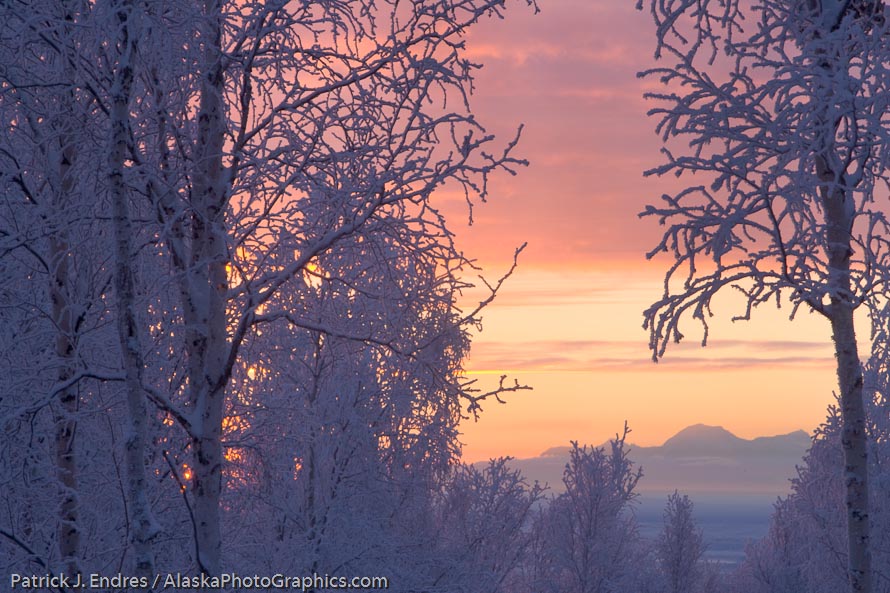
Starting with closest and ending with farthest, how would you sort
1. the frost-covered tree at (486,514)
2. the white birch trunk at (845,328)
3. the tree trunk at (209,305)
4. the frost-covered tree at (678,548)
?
1. the tree trunk at (209,305)
2. the white birch trunk at (845,328)
3. the frost-covered tree at (486,514)
4. the frost-covered tree at (678,548)

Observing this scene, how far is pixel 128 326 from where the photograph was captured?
5438 millimetres

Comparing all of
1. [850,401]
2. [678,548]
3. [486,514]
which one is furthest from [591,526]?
[850,401]

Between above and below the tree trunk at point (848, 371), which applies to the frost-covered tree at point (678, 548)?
below

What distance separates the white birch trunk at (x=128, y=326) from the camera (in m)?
5.28

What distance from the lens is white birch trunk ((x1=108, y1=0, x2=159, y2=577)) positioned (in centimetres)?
528

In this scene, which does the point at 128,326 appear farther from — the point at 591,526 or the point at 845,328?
the point at 591,526

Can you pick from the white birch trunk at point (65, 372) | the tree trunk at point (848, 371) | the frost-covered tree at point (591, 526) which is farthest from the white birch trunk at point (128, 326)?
the frost-covered tree at point (591, 526)

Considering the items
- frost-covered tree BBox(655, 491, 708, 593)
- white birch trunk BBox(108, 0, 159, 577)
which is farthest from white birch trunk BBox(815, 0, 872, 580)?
frost-covered tree BBox(655, 491, 708, 593)

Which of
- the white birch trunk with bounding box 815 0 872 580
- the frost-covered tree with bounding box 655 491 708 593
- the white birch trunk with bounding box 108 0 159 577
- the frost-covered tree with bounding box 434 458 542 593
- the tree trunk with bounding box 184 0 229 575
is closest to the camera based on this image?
the white birch trunk with bounding box 108 0 159 577

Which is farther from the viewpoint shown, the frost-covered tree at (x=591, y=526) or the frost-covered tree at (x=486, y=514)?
the frost-covered tree at (x=591, y=526)

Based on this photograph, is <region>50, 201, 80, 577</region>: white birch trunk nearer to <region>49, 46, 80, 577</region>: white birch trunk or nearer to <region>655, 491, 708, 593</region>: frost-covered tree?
<region>49, 46, 80, 577</region>: white birch trunk

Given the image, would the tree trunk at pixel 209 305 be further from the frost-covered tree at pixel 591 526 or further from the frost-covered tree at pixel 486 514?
the frost-covered tree at pixel 591 526

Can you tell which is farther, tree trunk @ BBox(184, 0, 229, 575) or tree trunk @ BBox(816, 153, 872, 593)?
tree trunk @ BBox(816, 153, 872, 593)

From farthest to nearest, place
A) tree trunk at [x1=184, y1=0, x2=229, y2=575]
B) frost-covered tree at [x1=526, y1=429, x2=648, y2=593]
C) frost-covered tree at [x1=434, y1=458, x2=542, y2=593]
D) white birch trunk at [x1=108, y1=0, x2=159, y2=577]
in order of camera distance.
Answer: frost-covered tree at [x1=526, y1=429, x2=648, y2=593] → frost-covered tree at [x1=434, y1=458, x2=542, y2=593] → tree trunk at [x1=184, y1=0, x2=229, y2=575] → white birch trunk at [x1=108, y1=0, x2=159, y2=577]
